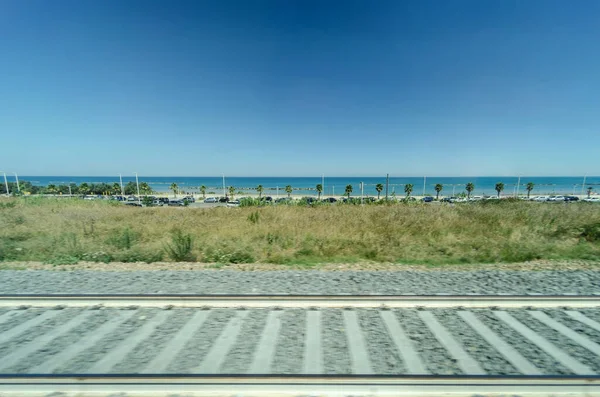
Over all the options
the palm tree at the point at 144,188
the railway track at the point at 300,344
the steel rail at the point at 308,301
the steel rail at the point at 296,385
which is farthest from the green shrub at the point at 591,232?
the palm tree at the point at 144,188

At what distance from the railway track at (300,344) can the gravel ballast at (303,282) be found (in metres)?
0.46

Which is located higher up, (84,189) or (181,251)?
(181,251)

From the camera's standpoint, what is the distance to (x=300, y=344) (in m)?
3.12

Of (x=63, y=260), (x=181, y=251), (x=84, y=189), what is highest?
(x=181, y=251)

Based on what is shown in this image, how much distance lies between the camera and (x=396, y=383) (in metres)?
2.47

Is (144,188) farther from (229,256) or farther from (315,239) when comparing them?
(315,239)

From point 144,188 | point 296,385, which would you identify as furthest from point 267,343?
point 144,188

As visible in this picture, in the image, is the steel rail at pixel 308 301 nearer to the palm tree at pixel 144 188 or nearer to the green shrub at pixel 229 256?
the green shrub at pixel 229 256

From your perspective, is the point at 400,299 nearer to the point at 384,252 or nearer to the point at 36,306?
the point at 384,252

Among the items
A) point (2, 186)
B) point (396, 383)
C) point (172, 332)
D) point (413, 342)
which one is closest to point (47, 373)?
point (172, 332)

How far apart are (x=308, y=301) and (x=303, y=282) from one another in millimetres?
1003

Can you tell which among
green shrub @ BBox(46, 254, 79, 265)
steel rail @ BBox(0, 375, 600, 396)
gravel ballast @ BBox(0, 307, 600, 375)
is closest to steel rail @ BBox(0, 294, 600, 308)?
gravel ballast @ BBox(0, 307, 600, 375)

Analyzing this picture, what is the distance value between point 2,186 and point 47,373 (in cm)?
6947

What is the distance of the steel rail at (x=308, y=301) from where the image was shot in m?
4.23
